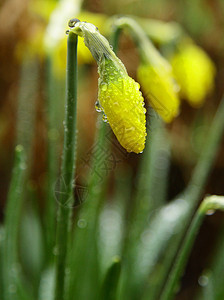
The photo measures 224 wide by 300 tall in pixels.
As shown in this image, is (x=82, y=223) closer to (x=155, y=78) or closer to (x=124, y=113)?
(x=155, y=78)

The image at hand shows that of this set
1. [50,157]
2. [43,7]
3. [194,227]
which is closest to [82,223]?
[50,157]

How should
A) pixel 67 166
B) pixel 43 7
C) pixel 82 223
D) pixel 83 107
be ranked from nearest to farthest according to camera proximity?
pixel 67 166, pixel 82 223, pixel 43 7, pixel 83 107

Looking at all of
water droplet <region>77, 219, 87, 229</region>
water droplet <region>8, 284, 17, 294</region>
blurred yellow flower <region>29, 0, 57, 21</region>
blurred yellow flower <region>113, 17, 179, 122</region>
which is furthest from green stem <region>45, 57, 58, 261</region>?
blurred yellow flower <region>29, 0, 57, 21</region>

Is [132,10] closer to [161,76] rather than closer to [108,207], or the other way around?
[108,207]

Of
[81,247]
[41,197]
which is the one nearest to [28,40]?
[41,197]

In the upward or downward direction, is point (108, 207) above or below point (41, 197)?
Answer: above

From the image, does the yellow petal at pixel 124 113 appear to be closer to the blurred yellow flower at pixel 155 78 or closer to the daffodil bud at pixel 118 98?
the daffodil bud at pixel 118 98

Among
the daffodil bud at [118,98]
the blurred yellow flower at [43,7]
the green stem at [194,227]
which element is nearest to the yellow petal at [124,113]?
the daffodil bud at [118,98]

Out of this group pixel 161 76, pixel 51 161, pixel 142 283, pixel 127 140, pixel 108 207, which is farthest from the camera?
pixel 108 207
